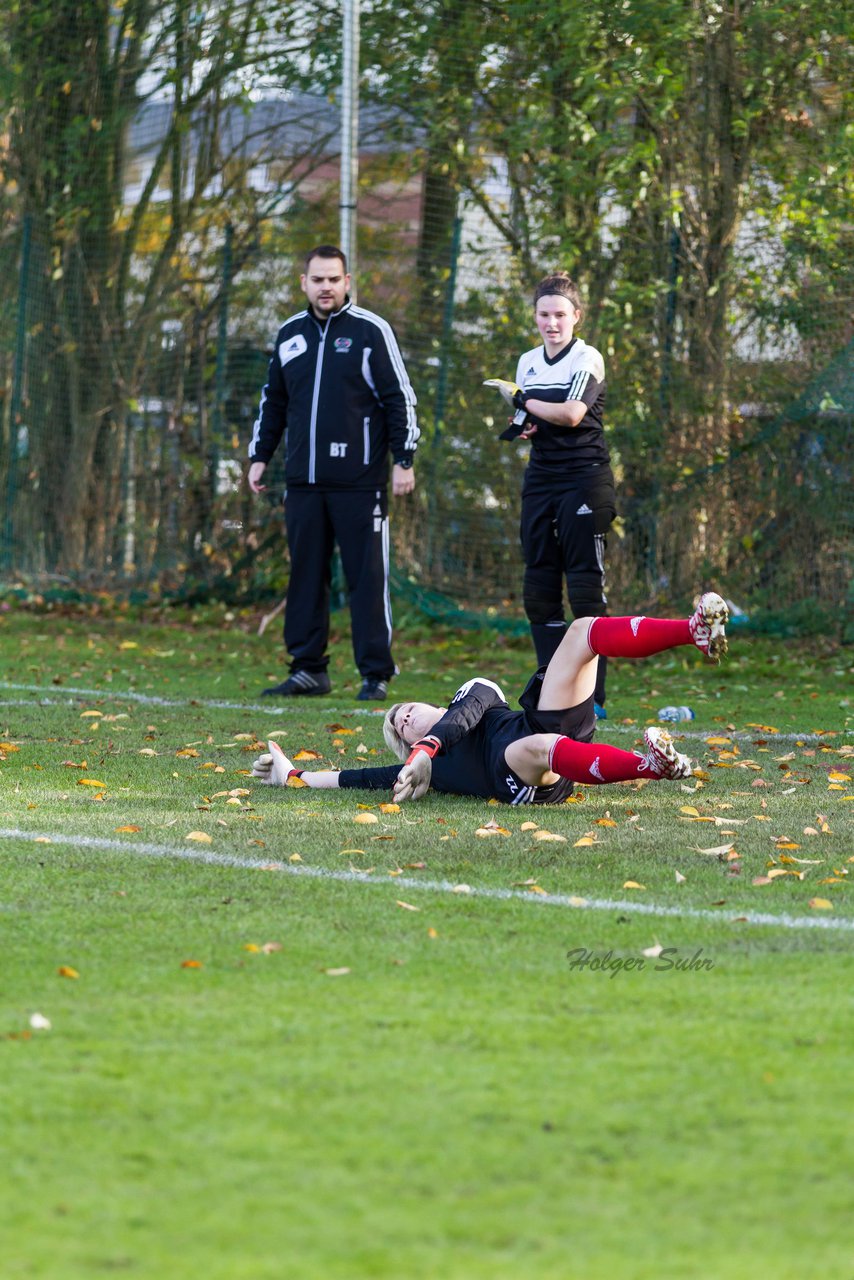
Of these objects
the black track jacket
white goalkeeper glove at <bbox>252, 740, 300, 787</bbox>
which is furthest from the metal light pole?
white goalkeeper glove at <bbox>252, 740, 300, 787</bbox>

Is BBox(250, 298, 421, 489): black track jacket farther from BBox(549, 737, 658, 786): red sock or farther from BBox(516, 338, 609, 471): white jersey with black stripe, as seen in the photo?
BBox(549, 737, 658, 786): red sock

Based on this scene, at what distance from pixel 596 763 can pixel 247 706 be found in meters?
3.56

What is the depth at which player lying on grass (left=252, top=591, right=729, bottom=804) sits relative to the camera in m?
5.54

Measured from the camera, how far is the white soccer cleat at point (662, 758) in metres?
5.44

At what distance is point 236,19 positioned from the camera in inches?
568

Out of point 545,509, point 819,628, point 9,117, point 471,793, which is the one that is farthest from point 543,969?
point 9,117

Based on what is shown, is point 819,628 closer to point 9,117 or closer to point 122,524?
point 122,524

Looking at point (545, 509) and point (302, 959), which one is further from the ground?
point (545, 509)

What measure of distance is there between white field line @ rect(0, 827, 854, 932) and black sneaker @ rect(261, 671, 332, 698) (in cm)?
405

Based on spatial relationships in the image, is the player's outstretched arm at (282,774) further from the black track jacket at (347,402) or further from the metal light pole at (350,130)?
the metal light pole at (350,130)

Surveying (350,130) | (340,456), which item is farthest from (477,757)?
(350,130)

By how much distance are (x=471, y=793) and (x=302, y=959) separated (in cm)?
230

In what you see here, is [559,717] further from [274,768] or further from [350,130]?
[350,130]

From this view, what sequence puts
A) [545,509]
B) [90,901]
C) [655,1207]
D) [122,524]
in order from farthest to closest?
1. [122,524]
2. [545,509]
3. [90,901]
4. [655,1207]
